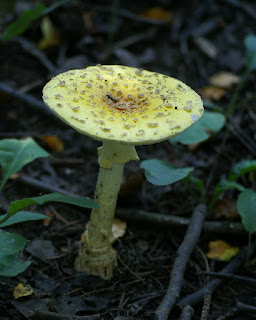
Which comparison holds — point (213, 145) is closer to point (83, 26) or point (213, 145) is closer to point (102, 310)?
point (102, 310)

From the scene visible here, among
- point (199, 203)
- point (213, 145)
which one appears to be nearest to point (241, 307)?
point (199, 203)

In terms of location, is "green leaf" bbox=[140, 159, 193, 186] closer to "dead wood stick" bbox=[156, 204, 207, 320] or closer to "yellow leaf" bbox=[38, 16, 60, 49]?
"dead wood stick" bbox=[156, 204, 207, 320]

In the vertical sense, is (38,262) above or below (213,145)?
below

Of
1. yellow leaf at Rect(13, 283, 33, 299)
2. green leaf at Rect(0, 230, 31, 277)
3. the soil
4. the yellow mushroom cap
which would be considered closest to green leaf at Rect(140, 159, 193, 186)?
the yellow mushroom cap

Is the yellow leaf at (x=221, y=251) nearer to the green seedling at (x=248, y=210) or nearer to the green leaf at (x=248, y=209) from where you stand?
the green seedling at (x=248, y=210)

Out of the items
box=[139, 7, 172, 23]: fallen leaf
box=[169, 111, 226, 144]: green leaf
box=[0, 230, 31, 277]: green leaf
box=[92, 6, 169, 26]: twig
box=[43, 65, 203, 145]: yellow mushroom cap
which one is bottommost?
box=[0, 230, 31, 277]: green leaf

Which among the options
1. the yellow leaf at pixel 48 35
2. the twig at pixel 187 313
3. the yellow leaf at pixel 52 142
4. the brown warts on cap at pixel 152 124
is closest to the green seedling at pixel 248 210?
the twig at pixel 187 313

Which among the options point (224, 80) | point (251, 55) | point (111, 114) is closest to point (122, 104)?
point (111, 114)
